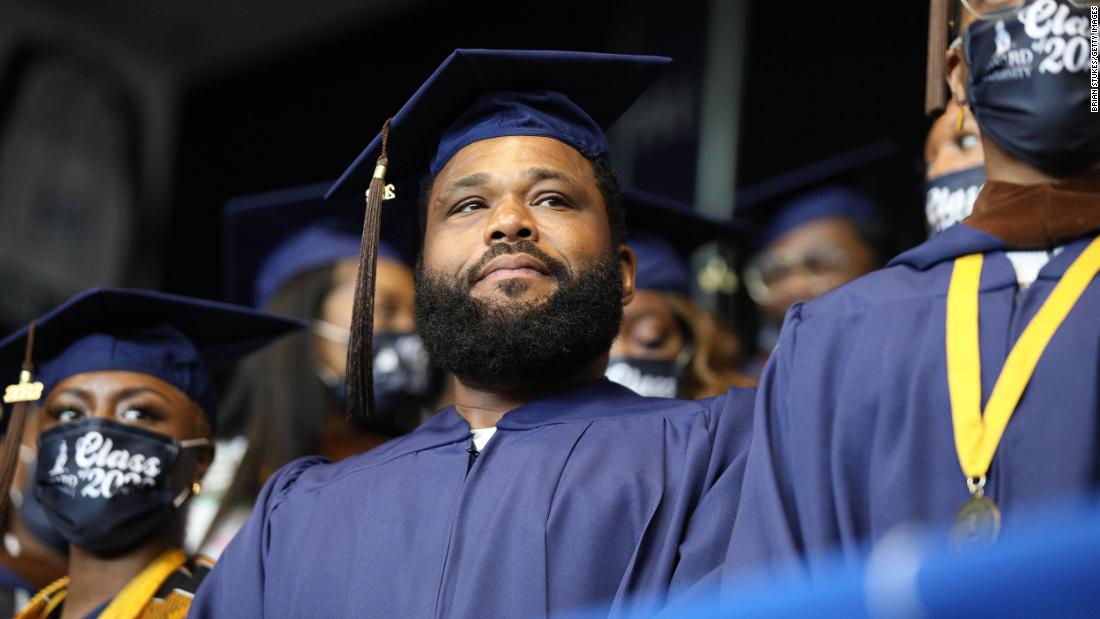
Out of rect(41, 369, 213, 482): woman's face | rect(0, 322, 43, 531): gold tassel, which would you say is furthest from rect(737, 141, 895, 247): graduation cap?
rect(0, 322, 43, 531): gold tassel

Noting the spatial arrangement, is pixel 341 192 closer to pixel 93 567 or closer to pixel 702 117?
pixel 93 567

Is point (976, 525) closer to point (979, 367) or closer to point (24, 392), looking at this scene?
point (979, 367)

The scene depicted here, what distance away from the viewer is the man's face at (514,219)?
2.61m

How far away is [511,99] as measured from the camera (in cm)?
280

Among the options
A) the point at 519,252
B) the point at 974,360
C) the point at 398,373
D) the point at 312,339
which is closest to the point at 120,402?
the point at 519,252

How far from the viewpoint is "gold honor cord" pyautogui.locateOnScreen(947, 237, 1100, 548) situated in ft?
5.56

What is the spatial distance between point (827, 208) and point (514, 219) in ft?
7.80

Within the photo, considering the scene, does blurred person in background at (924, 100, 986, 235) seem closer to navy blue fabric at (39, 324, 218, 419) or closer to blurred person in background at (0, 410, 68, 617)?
navy blue fabric at (39, 324, 218, 419)

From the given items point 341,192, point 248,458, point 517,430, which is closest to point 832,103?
point 248,458

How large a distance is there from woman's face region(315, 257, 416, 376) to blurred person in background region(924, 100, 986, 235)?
6.65ft

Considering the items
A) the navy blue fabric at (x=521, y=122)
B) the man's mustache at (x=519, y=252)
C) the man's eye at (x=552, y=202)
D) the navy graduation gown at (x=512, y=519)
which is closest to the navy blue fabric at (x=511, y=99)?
the navy blue fabric at (x=521, y=122)

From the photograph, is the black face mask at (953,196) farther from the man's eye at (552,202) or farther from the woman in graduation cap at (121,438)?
the woman in graduation cap at (121,438)

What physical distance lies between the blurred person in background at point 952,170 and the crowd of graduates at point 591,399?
0.01 metres

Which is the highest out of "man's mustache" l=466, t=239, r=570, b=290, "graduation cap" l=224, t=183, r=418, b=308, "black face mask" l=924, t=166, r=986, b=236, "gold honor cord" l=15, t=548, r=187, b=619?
"graduation cap" l=224, t=183, r=418, b=308
